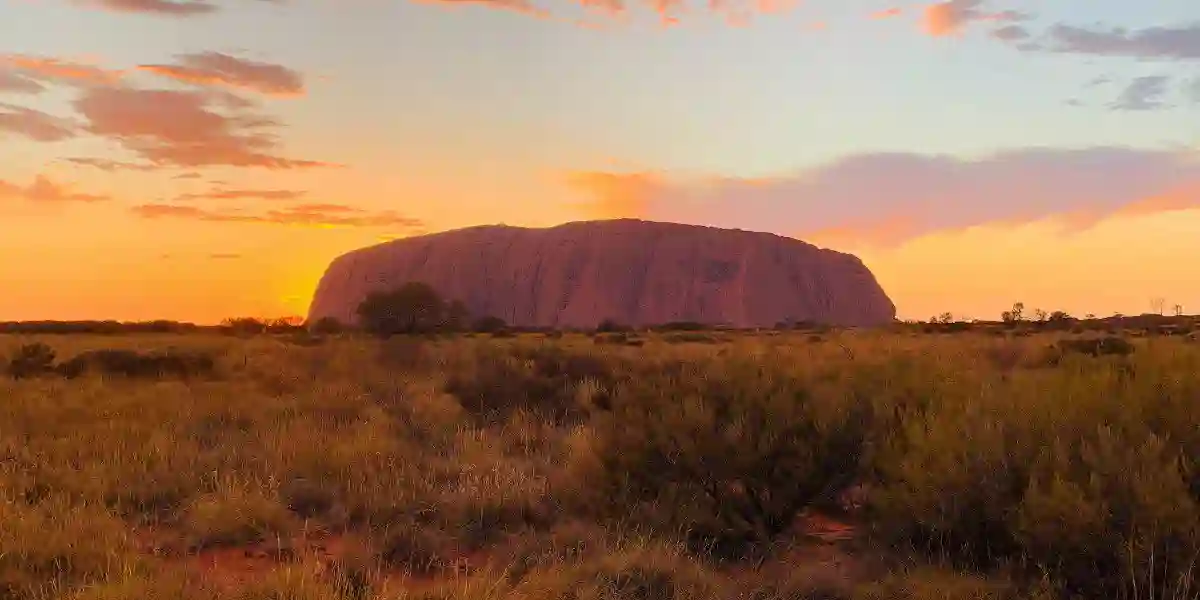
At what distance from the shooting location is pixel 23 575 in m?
5.10

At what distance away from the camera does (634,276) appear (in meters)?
97.9

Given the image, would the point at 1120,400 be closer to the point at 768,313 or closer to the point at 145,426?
the point at 145,426

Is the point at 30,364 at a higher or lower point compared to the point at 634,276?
lower

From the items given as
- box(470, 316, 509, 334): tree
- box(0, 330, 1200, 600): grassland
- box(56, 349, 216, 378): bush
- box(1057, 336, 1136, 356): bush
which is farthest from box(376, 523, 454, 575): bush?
box(470, 316, 509, 334): tree

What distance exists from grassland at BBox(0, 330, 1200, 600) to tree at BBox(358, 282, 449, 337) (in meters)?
32.5

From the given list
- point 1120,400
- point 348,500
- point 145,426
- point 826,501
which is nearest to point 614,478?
point 826,501

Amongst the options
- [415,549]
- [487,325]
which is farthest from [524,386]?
[487,325]

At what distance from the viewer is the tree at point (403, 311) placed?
140 ft

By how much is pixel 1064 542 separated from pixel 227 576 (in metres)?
5.06

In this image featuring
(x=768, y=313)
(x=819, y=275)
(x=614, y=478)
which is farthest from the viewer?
(x=819, y=275)

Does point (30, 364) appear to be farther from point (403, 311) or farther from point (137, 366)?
point (403, 311)

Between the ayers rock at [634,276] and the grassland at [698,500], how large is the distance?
274ft

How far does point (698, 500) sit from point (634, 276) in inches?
3593

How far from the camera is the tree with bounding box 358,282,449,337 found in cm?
4272
